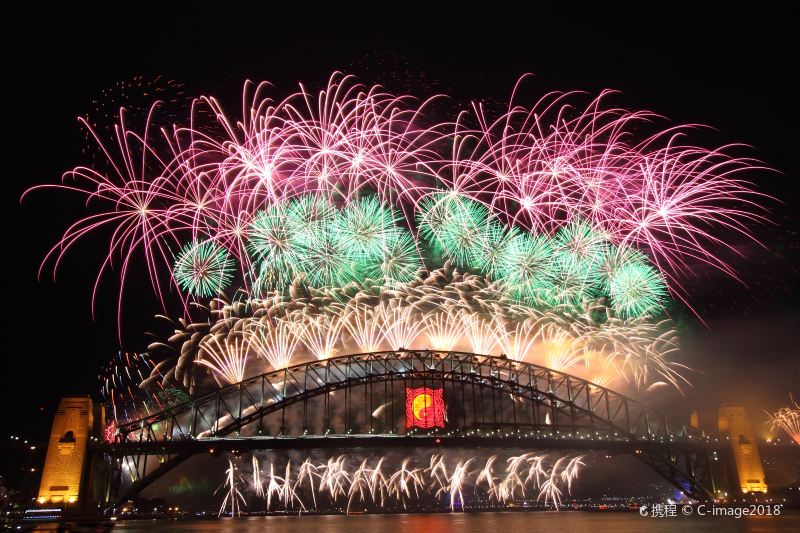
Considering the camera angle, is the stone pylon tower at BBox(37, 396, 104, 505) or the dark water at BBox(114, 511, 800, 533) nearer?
the dark water at BBox(114, 511, 800, 533)

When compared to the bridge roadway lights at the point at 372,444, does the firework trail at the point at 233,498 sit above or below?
below

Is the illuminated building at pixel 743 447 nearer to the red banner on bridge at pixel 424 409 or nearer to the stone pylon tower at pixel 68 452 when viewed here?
the red banner on bridge at pixel 424 409

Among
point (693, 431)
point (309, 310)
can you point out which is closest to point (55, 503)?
point (309, 310)

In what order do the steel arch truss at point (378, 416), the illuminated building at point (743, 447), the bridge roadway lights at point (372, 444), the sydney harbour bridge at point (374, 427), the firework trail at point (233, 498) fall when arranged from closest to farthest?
the bridge roadway lights at point (372, 444)
the sydney harbour bridge at point (374, 427)
the steel arch truss at point (378, 416)
the illuminated building at point (743, 447)
the firework trail at point (233, 498)

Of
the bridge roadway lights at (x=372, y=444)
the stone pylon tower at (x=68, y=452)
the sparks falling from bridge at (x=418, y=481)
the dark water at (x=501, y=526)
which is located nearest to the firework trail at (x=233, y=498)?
the sparks falling from bridge at (x=418, y=481)

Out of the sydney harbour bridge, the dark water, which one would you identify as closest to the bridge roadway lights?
the sydney harbour bridge

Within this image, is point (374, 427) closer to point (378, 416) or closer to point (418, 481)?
point (378, 416)

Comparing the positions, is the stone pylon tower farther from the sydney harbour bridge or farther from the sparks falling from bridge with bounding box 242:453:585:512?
the sparks falling from bridge with bounding box 242:453:585:512

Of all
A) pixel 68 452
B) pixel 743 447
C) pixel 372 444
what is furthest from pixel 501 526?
pixel 743 447
